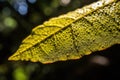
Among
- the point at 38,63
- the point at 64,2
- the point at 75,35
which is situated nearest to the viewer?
the point at 75,35

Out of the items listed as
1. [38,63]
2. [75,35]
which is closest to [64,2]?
[38,63]

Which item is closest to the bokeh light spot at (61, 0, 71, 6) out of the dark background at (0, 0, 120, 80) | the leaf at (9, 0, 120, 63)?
the dark background at (0, 0, 120, 80)

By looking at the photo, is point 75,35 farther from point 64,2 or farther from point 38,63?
point 64,2

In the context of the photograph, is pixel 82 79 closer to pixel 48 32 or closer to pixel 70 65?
pixel 70 65

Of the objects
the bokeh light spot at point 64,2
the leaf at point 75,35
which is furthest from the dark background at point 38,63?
the leaf at point 75,35

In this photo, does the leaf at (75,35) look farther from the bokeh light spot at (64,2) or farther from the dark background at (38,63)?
the bokeh light spot at (64,2)

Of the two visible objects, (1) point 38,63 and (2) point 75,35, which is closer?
(2) point 75,35

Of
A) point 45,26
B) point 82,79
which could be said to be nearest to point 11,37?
point 82,79
